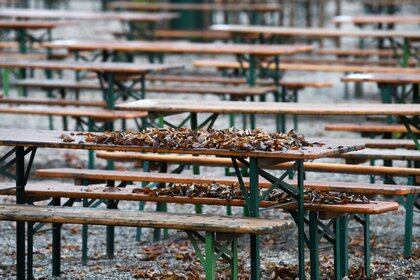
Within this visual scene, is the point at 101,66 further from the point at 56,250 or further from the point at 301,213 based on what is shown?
A: the point at 301,213

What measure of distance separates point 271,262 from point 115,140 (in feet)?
5.67

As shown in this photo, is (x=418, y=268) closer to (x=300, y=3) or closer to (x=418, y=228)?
(x=418, y=228)

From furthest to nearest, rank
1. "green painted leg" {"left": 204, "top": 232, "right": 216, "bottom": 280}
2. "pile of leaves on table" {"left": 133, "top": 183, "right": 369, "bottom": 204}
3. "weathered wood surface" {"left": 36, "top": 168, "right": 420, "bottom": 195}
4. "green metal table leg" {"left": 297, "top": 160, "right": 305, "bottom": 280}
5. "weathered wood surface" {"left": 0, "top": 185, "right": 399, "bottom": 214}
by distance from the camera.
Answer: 1. "weathered wood surface" {"left": 36, "top": 168, "right": 420, "bottom": 195}
2. "pile of leaves on table" {"left": 133, "top": 183, "right": 369, "bottom": 204}
3. "weathered wood surface" {"left": 0, "top": 185, "right": 399, "bottom": 214}
4. "green metal table leg" {"left": 297, "top": 160, "right": 305, "bottom": 280}
5. "green painted leg" {"left": 204, "top": 232, "right": 216, "bottom": 280}

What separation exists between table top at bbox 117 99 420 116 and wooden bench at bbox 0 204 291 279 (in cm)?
238

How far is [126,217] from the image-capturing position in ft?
29.6

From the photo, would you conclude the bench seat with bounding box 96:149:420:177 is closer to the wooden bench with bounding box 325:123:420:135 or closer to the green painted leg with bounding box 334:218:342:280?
the green painted leg with bounding box 334:218:342:280

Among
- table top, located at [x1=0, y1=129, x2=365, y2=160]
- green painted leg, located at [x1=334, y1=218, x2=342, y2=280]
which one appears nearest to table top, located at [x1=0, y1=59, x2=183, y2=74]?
table top, located at [x1=0, y1=129, x2=365, y2=160]

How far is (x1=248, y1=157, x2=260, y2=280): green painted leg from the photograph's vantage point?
9.05m

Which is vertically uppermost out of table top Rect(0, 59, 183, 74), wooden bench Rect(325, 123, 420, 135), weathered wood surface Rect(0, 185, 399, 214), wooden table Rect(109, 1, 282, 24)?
wooden table Rect(109, 1, 282, 24)

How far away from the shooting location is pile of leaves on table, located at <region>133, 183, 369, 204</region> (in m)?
9.62

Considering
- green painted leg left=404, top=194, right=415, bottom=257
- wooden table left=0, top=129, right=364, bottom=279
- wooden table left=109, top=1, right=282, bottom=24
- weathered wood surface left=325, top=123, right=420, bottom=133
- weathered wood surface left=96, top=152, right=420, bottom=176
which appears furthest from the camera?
wooden table left=109, top=1, right=282, bottom=24

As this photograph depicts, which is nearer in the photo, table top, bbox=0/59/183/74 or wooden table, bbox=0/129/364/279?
wooden table, bbox=0/129/364/279

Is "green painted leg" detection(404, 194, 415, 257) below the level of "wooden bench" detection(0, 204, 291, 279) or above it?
below

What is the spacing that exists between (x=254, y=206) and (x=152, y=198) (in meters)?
1.04
